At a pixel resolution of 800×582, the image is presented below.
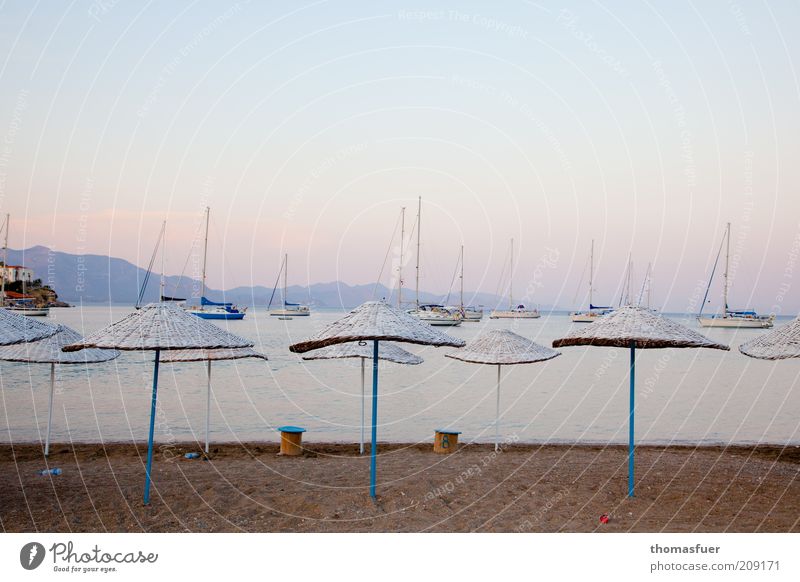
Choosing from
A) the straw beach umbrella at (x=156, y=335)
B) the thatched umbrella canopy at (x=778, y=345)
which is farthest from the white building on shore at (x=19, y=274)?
the thatched umbrella canopy at (x=778, y=345)

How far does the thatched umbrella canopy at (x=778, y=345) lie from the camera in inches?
351

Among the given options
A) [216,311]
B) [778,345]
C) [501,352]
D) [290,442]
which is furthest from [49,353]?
[216,311]

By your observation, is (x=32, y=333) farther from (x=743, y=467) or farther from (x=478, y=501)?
(x=743, y=467)

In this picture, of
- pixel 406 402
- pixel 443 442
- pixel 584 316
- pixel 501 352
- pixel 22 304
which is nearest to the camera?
pixel 443 442

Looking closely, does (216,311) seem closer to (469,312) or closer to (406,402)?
(469,312)

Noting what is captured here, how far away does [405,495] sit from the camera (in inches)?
319

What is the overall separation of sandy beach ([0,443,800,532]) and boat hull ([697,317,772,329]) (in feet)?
232

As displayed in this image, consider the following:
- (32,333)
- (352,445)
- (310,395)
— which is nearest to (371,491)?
(32,333)

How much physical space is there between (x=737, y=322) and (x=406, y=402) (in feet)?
222

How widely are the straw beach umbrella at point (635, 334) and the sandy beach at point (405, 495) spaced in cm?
93

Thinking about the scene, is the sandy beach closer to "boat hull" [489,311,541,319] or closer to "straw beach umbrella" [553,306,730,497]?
"straw beach umbrella" [553,306,730,497]

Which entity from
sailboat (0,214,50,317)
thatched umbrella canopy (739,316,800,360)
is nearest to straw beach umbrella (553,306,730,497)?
thatched umbrella canopy (739,316,800,360)
